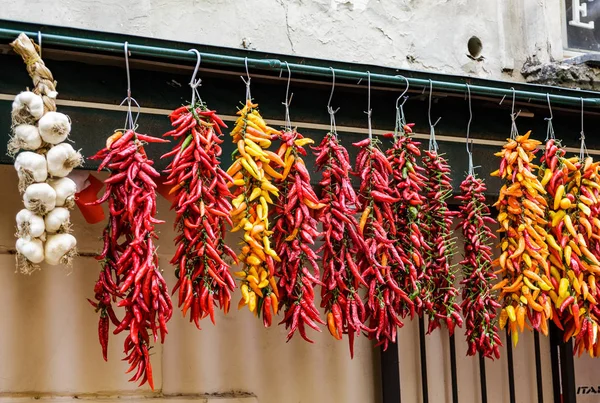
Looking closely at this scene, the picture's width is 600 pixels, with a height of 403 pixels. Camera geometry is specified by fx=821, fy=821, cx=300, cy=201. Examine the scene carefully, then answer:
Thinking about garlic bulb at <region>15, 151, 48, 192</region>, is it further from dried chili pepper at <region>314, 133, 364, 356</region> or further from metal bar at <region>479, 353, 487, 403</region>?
metal bar at <region>479, 353, 487, 403</region>

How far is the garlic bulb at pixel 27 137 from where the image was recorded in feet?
10.2

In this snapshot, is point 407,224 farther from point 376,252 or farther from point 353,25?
point 353,25

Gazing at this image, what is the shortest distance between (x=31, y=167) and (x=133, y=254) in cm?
50

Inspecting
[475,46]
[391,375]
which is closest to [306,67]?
[475,46]

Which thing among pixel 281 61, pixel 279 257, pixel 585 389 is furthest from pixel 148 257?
pixel 585 389

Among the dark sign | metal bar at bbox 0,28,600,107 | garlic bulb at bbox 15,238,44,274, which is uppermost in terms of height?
the dark sign

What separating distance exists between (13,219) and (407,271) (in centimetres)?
205

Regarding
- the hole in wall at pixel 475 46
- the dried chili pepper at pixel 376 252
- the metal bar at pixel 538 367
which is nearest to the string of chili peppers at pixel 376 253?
the dried chili pepper at pixel 376 252

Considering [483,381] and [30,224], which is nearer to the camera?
[30,224]

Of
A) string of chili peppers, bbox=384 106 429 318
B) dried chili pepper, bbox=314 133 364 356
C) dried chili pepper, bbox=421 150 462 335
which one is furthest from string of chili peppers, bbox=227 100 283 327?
dried chili pepper, bbox=421 150 462 335

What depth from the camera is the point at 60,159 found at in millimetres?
3123

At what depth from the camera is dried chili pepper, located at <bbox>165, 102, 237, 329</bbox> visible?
327cm

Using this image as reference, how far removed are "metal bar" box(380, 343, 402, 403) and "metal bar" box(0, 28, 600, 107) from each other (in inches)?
66.0

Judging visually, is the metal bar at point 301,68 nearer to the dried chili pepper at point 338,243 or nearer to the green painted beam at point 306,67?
the green painted beam at point 306,67
